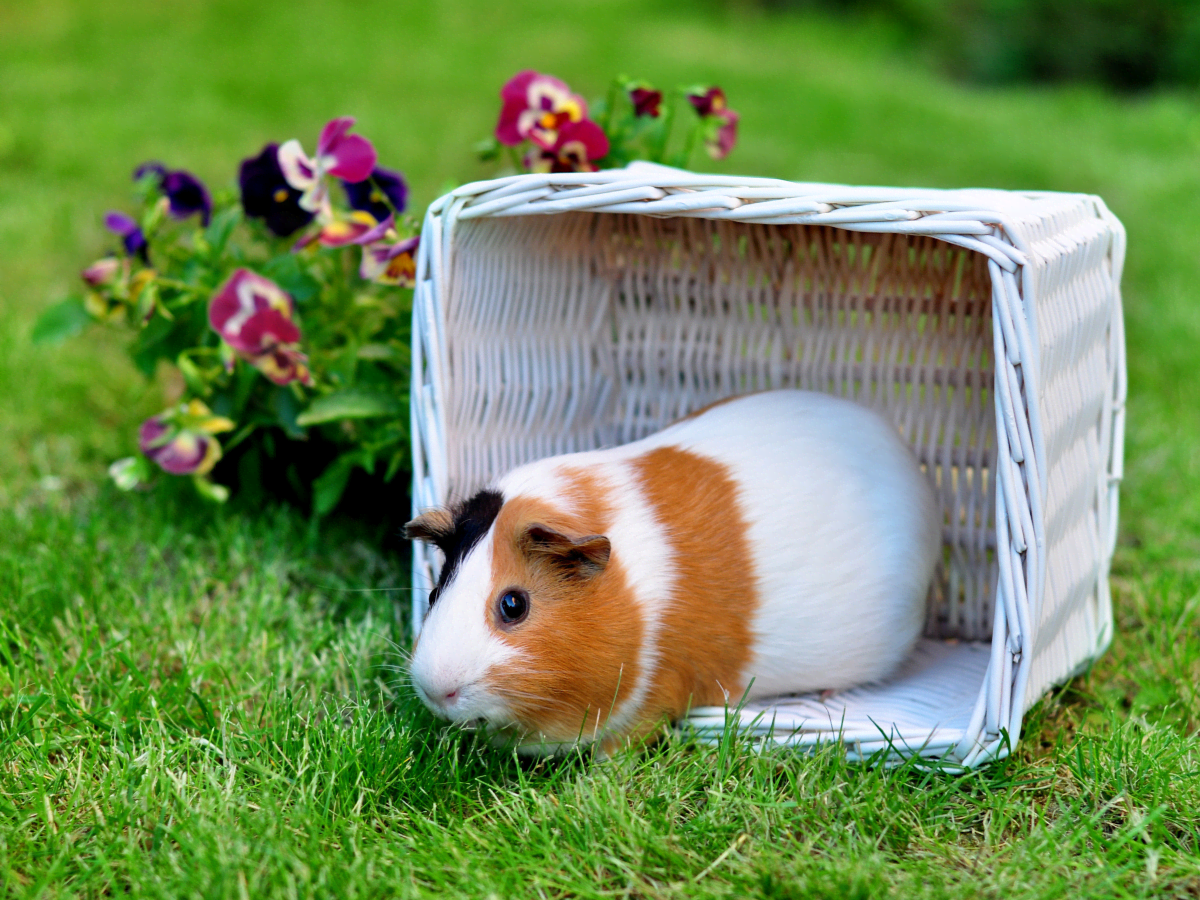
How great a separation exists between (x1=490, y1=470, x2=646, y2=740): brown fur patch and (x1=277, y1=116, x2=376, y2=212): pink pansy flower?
1062 millimetres

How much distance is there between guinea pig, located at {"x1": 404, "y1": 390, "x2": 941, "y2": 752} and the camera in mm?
1820

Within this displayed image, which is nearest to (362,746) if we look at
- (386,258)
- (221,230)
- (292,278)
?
(386,258)

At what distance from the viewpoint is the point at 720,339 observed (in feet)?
8.93

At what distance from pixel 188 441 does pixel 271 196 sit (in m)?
0.68

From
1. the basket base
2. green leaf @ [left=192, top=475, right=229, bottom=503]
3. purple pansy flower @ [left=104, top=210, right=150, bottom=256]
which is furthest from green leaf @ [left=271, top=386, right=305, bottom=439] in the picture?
the basket base

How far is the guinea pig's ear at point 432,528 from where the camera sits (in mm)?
1951

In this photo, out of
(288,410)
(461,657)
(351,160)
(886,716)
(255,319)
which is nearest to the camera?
(461,657)

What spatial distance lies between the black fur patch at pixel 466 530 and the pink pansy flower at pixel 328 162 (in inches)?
38.4

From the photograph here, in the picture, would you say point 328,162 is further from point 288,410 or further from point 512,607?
point 512,607

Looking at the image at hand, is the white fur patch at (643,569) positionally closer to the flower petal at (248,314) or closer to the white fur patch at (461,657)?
the white fur patch at (461,657)

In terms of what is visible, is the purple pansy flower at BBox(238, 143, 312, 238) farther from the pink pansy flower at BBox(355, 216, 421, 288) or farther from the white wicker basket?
the white wicker basket

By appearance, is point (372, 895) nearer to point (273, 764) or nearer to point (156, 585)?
point (273, 764)

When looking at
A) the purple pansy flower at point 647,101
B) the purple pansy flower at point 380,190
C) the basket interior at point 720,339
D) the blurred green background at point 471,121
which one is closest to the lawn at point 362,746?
the blurred green background at point 471,121

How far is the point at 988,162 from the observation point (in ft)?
20.3
